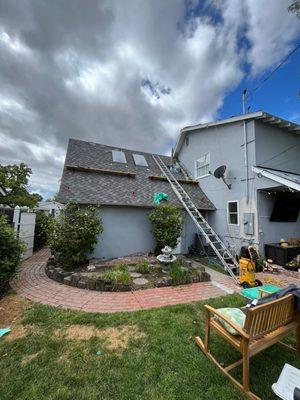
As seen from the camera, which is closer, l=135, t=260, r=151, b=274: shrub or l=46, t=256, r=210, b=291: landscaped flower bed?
l=46, t=256, r=210, b=291: landscaped flower bed

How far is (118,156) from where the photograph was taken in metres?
13.5

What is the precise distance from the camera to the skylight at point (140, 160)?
1363 cm

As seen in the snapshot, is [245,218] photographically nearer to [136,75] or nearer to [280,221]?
[280,221]

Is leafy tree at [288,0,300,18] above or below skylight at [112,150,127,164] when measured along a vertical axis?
above

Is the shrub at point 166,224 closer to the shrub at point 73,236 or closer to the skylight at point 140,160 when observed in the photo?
the shrub at point 73,236

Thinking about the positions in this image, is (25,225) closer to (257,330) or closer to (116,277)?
(116,277)

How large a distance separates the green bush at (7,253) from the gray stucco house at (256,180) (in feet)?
31.1

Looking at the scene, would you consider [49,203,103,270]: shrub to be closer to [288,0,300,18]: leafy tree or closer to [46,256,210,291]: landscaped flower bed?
[46,256,210,291]: landscaped flower bed

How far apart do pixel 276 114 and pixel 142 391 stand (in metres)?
11.7

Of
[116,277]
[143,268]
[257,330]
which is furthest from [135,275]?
[257,330]

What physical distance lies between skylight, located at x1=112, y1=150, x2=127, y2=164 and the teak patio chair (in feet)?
37.5

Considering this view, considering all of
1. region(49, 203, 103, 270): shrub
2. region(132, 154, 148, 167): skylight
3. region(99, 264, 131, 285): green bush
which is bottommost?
region(99, 264, 131, 285): green bush

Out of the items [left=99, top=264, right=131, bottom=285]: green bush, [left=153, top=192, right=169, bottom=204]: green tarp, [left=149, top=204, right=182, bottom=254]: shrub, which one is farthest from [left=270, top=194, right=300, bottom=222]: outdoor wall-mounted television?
[left=99, top=264, right=131, bottom=285]: green bush

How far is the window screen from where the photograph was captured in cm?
1006
